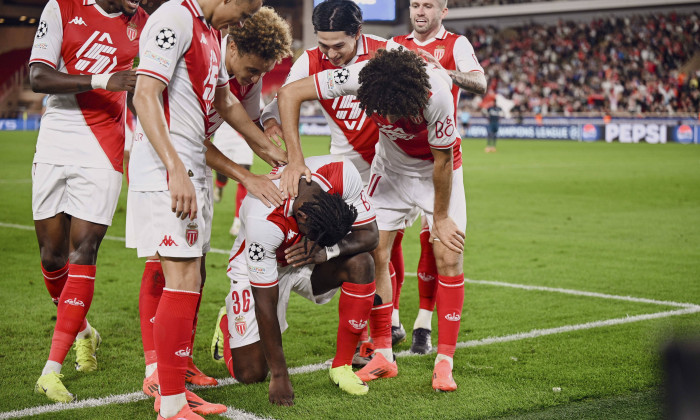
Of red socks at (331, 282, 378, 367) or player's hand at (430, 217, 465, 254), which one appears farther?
player's hand at (430, 217, 465, 254)

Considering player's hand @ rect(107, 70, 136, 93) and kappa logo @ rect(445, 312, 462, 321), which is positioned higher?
player's hand @ rect(107, 70, 136, 93)

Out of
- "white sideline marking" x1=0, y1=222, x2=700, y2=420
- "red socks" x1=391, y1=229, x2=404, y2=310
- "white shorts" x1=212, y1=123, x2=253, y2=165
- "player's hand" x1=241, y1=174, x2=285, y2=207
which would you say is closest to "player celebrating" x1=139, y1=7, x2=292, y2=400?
"white sideline marking" x1=0, y1=222, x2=700, y2=420

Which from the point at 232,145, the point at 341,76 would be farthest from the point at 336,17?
the point at 232,145

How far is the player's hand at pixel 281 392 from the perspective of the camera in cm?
398

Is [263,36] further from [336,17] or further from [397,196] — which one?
[397,196]

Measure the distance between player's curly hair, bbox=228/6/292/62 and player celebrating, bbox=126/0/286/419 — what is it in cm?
54

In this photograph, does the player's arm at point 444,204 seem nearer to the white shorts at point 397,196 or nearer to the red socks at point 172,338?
the white shorts at point 397,196

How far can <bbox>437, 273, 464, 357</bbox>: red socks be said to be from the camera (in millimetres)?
4602

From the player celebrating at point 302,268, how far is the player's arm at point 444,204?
43 centimetres

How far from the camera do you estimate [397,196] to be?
16.9ft

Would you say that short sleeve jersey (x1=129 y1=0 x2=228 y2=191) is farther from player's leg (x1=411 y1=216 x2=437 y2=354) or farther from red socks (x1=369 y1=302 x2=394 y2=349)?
player's leg (x1=411 y1=216 x2=437 y2=354)

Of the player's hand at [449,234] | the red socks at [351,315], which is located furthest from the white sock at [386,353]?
the player's hand at [449,234]

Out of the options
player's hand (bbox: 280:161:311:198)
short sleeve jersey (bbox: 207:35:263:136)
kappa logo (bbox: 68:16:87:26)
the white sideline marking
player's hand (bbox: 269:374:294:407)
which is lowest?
the white sideline marking

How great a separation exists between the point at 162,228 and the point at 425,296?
7.81 ft
